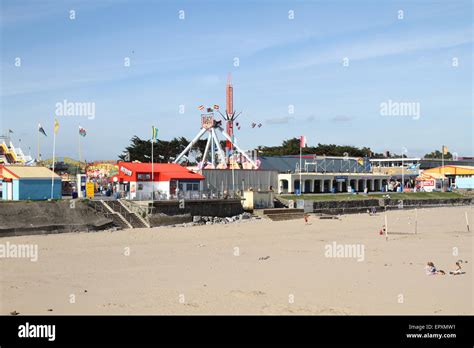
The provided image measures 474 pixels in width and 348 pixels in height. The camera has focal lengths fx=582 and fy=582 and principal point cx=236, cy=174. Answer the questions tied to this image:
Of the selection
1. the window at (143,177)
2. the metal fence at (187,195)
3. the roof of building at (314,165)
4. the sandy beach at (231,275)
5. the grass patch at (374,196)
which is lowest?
the sandy beach at (231,275)

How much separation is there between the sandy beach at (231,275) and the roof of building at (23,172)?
7.90m

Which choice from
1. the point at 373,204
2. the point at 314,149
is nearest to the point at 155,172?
the point at 373,204

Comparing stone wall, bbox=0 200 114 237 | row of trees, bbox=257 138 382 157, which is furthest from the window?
row of trees, bbox=257 138 382 157

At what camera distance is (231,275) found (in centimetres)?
2141

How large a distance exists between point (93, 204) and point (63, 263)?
1480 centimetres

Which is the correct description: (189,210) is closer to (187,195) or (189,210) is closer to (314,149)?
(187,195)

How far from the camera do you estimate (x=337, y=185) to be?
7181 cm

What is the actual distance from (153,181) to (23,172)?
30.8 ft

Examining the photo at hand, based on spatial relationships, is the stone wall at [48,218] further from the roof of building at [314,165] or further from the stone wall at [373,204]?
the roof of building at [314,165]

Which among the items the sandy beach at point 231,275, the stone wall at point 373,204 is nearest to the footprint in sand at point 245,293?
the sandy beach at point 231,275

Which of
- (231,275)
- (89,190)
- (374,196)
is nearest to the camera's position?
(231,275)

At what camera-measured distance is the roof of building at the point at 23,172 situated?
1529 inches

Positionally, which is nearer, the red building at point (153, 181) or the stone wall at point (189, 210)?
the stone wall at point (189, 210)
